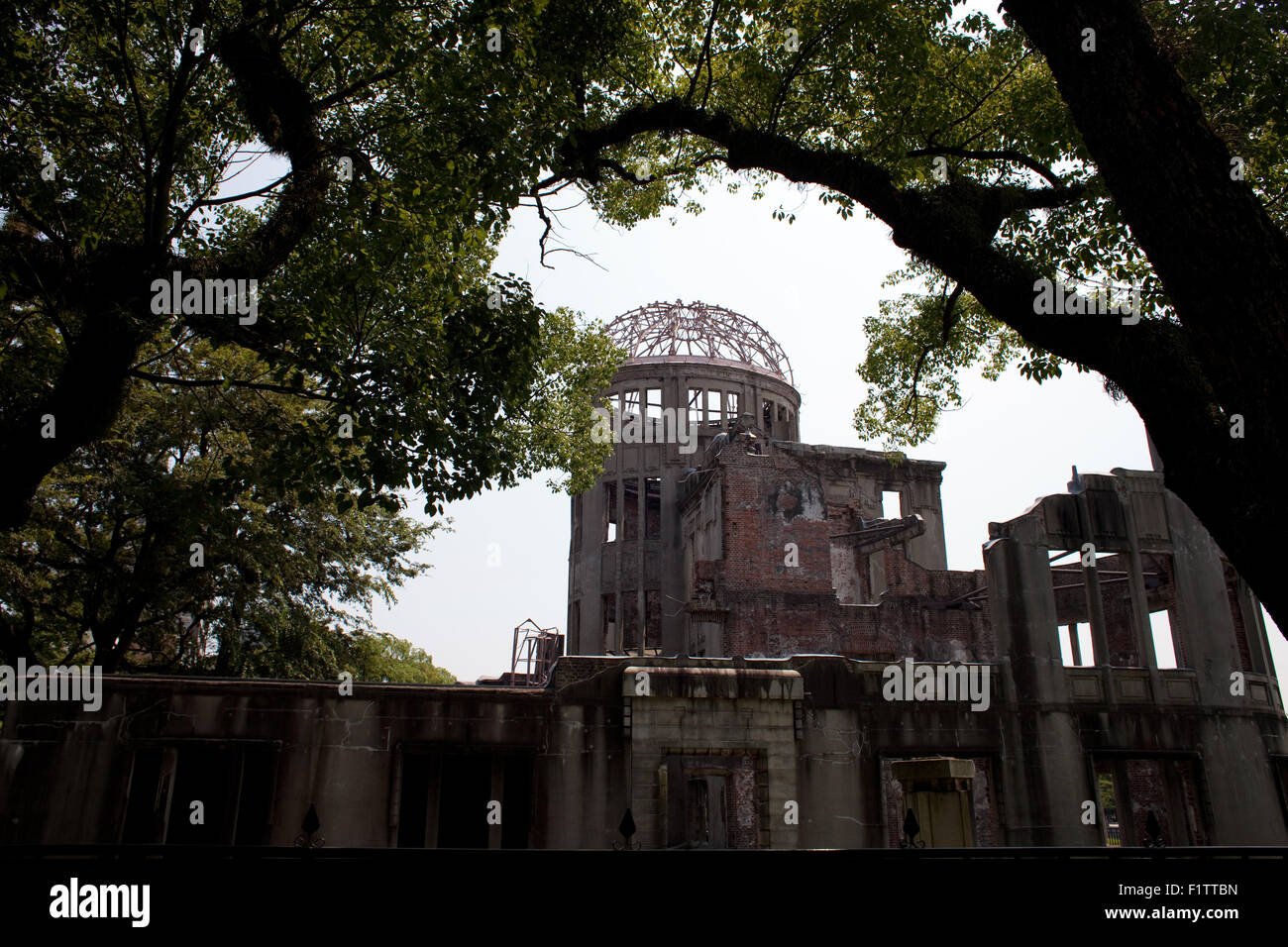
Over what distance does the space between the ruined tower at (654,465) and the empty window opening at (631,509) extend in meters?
0.05

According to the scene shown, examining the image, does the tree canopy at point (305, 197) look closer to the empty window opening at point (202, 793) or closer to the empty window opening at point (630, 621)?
the empty window opening at point (202, 793)

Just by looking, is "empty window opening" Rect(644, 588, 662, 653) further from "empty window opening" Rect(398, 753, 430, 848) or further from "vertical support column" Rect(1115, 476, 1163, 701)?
"empty window opening" Rect(398, 753, 430, 848)

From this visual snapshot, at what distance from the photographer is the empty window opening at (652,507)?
36.5 metres

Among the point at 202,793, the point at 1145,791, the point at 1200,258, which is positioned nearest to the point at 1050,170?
the point at 1200,258

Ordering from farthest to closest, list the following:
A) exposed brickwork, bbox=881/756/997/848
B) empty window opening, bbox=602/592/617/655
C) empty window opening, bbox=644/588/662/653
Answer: empty window opening, bbox=602/592/617/655
empty window opening, bbox=644/588/662/653
exposed brickwork, bbox=881/756/997/848

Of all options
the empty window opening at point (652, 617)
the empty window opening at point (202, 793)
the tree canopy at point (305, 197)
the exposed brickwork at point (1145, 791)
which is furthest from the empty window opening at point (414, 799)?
the exposed brickwork at point (1145, 791)

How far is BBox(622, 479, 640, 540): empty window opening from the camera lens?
36656mm

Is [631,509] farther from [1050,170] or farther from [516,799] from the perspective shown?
[1050,170]

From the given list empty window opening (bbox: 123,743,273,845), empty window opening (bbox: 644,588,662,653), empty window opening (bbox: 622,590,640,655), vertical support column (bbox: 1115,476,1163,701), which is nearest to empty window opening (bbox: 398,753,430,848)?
empty window opening (bbox: 123,743,273,845)

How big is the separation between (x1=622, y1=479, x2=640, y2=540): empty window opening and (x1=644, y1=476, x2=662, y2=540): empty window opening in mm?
450

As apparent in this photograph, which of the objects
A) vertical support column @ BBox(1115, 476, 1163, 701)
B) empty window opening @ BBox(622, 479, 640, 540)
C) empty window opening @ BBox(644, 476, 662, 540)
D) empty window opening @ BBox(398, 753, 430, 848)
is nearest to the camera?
empty window opening @ BBox(398, 753, 430, 848)

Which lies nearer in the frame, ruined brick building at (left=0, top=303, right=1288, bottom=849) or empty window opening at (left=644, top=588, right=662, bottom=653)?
ruined brick building at (left=0, top=303, right=1288, bottom=849)

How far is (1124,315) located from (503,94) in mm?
6490

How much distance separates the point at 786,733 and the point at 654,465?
2182cm
